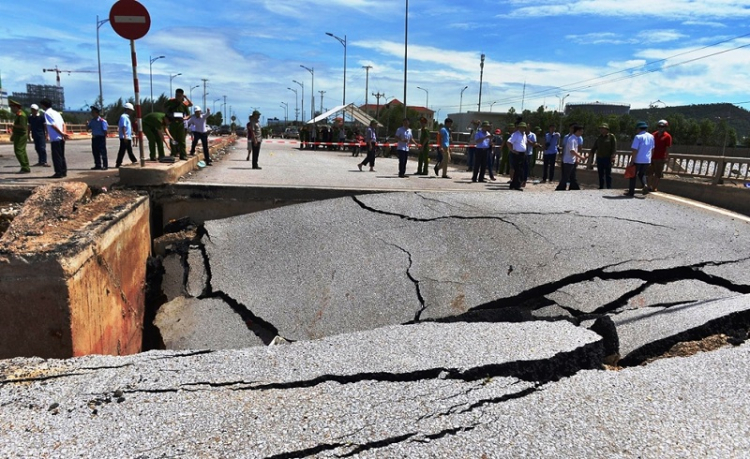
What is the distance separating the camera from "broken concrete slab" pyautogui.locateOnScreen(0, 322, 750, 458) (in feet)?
7.86

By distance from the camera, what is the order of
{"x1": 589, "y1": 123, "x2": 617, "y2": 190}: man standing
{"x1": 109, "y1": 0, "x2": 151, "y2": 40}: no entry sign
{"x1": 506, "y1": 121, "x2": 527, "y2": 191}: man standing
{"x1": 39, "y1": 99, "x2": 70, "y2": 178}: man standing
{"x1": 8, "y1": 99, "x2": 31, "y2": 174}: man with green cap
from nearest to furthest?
{"x1": 109, "y1": 0, "x2": 151, "y2": 40}: no entry sign < {"x1": 39, "y1": 99, "x2": 70, "y2": 178}: man standing < {"x1": 8, "y1": 99, "x2": 31, "y2": 174}: man with green cap < {"x1": 506, "y1": 121, "x2": 527, "y2": 191}: man standing < {"x1": 589, "y1": 123, "x2": 617, "y2": 190}: man standing

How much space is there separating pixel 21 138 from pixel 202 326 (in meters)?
7.38

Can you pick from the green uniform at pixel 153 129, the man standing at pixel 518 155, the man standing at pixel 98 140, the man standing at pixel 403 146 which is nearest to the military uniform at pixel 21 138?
the man standing at pixel 98 140

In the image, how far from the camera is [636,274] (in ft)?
19.6

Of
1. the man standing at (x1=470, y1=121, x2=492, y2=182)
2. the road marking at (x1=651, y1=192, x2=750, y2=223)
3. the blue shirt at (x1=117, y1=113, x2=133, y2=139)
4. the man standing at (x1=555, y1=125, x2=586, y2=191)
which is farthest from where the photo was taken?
the man standing at (x1=470, y1=121, x2=492, y2=182)

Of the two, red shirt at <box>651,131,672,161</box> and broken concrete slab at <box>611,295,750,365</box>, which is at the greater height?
red shirt at <box>651,131,672,161</box>

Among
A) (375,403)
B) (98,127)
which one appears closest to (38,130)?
(98,127)

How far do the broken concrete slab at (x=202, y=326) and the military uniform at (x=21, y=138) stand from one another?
629 centimetres

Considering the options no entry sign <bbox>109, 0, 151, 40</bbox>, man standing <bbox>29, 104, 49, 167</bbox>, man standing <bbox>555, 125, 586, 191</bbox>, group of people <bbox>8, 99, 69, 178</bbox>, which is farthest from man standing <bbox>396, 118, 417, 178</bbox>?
man standing <bbox>29, 104, 49, 167</bbox>

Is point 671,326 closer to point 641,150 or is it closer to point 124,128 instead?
point 641,150

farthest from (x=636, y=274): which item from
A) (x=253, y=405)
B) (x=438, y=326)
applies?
(x=253, y=405)

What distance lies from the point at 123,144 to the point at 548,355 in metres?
11.4

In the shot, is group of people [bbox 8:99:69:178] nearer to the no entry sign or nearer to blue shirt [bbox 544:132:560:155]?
the no entry sign

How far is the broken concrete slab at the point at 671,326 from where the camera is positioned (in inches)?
152
